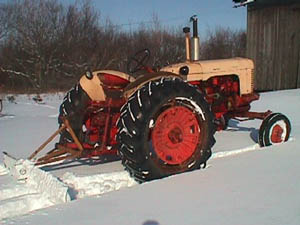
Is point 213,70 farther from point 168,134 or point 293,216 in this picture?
point 293,216

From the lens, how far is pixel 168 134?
3.90m

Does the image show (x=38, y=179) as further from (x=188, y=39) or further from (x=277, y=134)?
(x=277, y=134)

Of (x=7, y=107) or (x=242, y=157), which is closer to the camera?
(x=242, y=157)

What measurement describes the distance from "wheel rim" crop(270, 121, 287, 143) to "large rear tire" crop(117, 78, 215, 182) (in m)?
1.42

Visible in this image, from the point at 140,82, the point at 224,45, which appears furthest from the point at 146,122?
the point at 224,45

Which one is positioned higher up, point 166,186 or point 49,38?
point 49,38

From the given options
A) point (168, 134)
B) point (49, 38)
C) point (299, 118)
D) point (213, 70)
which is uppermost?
point (49, 38)

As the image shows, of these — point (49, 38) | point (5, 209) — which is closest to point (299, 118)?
point (5, 209)

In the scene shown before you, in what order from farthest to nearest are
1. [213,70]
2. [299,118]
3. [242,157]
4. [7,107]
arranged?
[7,107], [299,118], [213,70], [242,157]

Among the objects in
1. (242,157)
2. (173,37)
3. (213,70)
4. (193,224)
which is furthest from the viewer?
(173,37)

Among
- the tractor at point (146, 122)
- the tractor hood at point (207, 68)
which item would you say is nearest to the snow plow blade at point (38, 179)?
the tractor at point (146, 122)

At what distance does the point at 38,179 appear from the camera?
335 centimetres

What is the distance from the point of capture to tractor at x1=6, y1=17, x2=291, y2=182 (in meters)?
3.53

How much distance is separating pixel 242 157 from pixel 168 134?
1.04 metres
